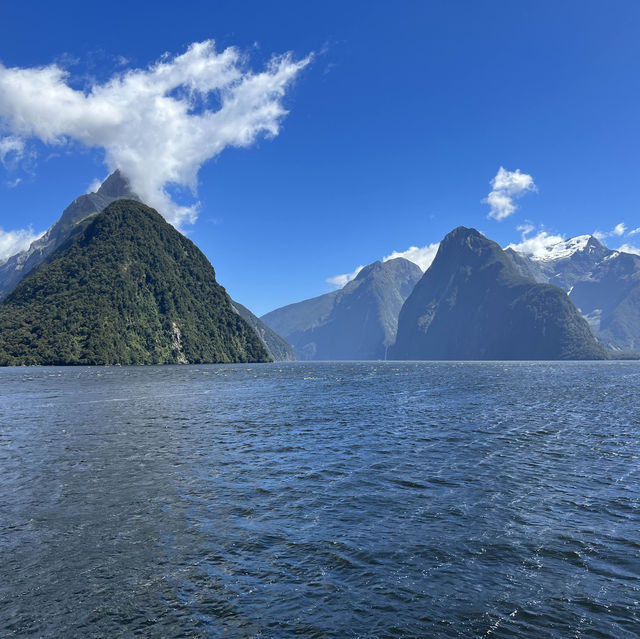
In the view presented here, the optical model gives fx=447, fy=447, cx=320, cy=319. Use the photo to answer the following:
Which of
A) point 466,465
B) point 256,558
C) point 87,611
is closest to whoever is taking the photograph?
point 87,611

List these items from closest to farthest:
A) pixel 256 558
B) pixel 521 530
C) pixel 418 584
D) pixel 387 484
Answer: pixel 418 584
pixel 256 558
pixel 521 530
pixel 387 484

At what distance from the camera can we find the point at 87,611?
13.2 metres

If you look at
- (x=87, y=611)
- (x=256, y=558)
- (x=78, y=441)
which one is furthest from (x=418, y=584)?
(x=78, y=441)

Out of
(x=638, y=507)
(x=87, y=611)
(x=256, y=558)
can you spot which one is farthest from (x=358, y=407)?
(x=87, y=611)

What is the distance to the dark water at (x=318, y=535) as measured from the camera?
13.2 meters

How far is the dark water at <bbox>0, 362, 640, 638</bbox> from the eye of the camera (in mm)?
13156

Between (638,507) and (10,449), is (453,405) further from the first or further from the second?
(10,449)

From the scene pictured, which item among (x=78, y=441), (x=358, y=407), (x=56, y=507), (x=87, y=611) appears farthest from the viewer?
(x=358, y=407)

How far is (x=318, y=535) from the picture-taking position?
19.1 m

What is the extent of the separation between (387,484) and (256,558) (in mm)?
11687

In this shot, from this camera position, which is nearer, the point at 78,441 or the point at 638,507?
the point at 638,507

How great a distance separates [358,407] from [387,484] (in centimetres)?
3943

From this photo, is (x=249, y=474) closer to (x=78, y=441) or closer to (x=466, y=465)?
(x=466, y=465)

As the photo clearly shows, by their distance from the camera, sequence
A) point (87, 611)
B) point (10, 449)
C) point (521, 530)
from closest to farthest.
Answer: point (87, 611), point (521, 530), point (10, 449)
